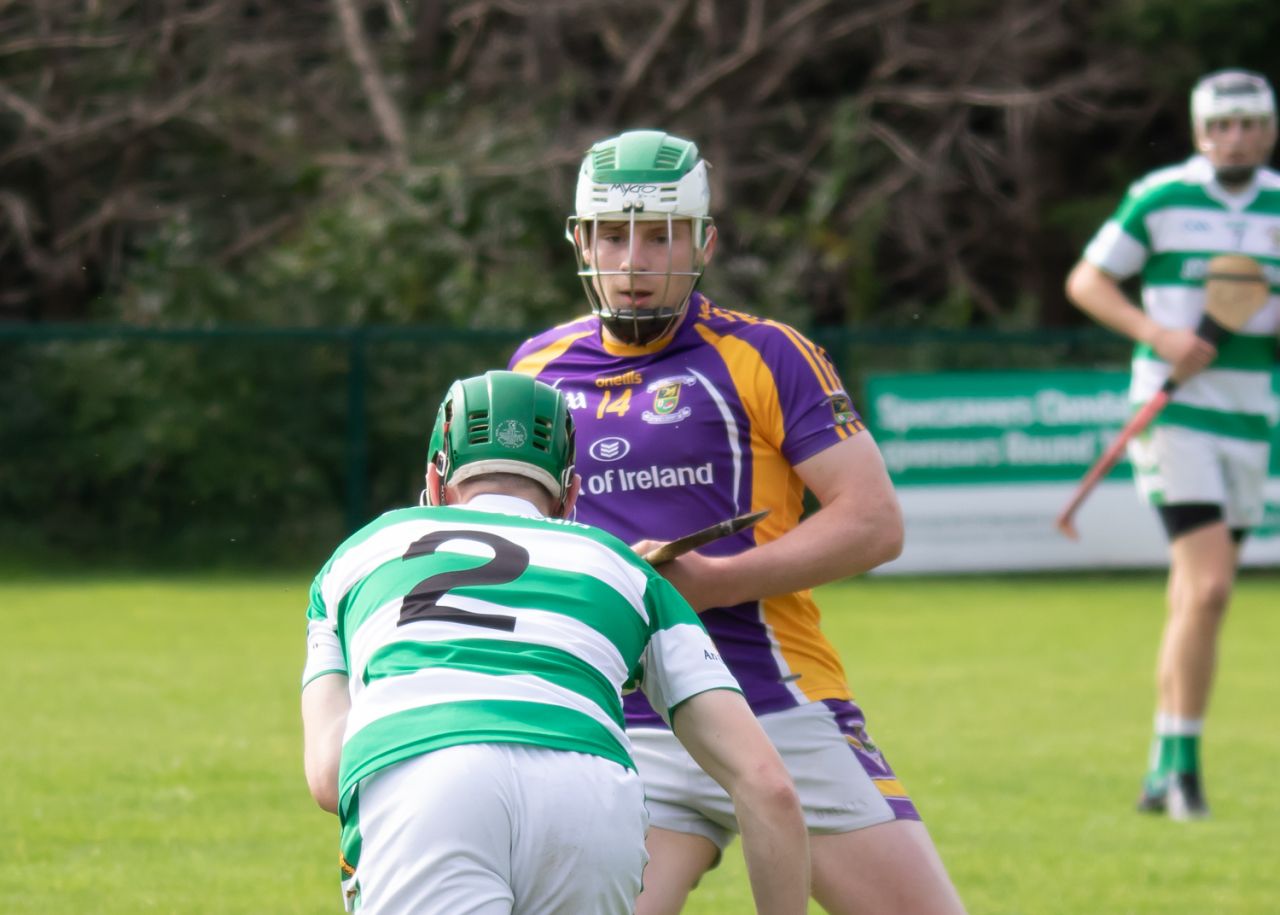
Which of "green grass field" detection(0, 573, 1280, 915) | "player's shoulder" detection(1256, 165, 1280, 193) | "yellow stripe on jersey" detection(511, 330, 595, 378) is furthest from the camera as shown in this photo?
"player's shoulder" detection(1256, 165, 1280, 193)

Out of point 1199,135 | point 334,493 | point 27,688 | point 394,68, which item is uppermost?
point 1199,135

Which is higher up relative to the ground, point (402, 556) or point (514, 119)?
point (402, 556)

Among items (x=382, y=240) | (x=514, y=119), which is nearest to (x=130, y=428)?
(x=382, y=240)

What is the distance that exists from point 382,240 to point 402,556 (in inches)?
608

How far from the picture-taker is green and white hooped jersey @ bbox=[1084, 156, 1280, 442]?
24.3 ft

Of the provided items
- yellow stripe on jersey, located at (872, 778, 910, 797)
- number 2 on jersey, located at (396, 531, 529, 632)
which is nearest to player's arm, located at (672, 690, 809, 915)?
number 2 on jersey, located at (396, 531, 529, 632)

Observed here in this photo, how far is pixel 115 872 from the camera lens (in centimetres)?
612

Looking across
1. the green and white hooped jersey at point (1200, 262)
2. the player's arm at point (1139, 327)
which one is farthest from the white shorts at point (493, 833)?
the green and white hooped jersey at point (1200, 262)

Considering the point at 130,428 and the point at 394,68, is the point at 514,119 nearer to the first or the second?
the point at 394,68

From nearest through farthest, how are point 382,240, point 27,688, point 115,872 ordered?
point 115,872, point 27,688, point 382,240

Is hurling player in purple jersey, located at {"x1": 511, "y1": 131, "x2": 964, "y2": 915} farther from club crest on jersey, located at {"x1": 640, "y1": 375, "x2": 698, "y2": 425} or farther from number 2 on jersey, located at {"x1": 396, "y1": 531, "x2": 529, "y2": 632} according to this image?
number 2 on jersey, located at {"x1": 396, "y1": 531, "x2": 529, "y2": 632}

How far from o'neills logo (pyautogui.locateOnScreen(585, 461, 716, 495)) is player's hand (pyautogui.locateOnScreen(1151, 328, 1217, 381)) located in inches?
147

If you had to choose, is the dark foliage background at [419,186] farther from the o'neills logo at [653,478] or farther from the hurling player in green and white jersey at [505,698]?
the hurling player in green and white jersey at [505,698]

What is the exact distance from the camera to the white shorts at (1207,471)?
7.28 m
